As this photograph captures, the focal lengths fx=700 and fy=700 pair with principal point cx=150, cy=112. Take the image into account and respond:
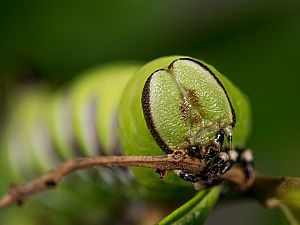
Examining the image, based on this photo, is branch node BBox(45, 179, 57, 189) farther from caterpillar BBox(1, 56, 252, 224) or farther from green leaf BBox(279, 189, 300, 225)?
green leaf BBox(279, 189, 300, 225)

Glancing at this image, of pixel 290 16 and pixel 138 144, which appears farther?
pixel 290 16

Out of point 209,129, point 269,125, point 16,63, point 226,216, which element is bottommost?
point 226,216

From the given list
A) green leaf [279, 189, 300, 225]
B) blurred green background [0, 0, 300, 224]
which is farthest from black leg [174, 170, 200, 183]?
blurred green background [0, 0, 300, 224]

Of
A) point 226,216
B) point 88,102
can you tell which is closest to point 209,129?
point 88,102

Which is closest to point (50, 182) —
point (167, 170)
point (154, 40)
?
point (167, 170)

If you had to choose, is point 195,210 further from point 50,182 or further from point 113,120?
point 113,120

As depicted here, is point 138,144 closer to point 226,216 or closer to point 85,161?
point 85,161

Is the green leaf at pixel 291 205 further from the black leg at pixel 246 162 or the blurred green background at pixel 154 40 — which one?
the blurred green background at pixel 154 40
